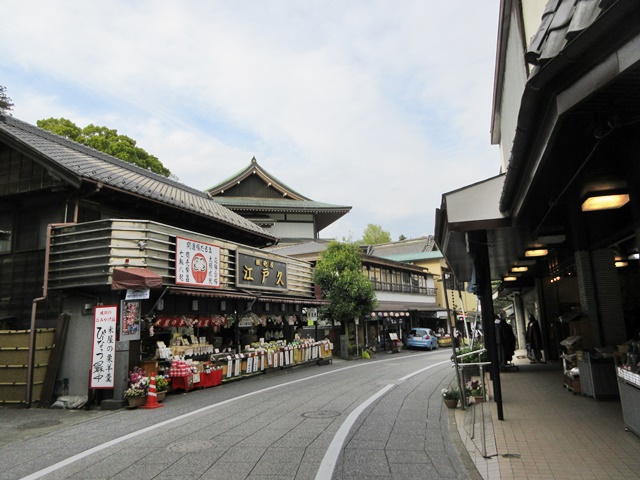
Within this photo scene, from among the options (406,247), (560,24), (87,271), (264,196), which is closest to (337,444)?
(560,24)

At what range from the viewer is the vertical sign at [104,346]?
39.1ft

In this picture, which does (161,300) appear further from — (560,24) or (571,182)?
(560,24)

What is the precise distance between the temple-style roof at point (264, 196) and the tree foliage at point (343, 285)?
9.22 metres

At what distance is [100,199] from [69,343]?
450cm

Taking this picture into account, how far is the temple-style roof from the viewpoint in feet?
120

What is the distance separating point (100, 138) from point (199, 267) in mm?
18839

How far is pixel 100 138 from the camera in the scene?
96.5ft

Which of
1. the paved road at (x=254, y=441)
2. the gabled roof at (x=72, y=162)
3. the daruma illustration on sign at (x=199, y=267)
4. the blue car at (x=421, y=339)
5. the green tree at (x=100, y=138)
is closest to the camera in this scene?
the paved road at (x=254, y=441)

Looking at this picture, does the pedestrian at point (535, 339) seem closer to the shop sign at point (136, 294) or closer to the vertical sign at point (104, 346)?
the shop sign at point (136, 294)

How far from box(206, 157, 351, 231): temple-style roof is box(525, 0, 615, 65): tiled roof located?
32.9m

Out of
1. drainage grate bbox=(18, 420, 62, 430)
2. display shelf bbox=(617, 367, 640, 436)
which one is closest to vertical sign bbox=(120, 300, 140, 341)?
drainage grate bbox=(18, 420, 62, 430)

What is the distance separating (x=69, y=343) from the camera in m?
12.9

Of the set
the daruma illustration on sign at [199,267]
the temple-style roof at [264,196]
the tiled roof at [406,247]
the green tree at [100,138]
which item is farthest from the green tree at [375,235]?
the daruma illustration on sign at [199,267]

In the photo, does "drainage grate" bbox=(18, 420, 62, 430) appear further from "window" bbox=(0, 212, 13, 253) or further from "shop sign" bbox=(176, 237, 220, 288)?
"window" bbox=(0, 212, 13, 253)
